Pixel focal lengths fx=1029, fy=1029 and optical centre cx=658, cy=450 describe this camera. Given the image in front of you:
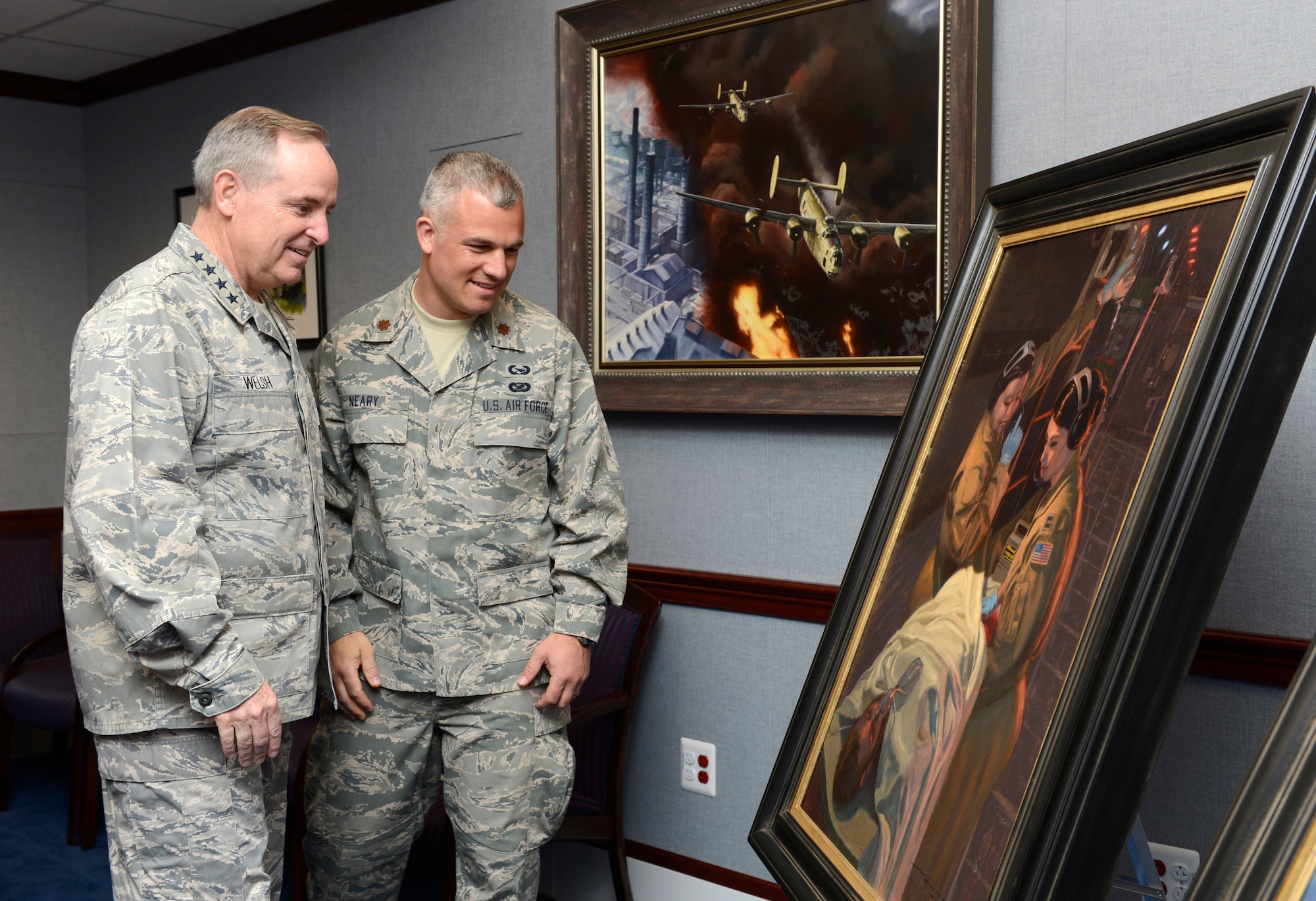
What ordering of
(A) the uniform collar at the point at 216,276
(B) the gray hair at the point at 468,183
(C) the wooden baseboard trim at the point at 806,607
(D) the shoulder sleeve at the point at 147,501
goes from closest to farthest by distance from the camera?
1. (D) the shoulder sleeve at the point at 147,501
2. (A) the uniform collar at the point at 216,276
3. (C) the wooden baseboard trim at the point at 806,607
4. (B) the gray hair at the point at 468,183

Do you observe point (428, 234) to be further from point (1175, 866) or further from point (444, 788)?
point (1175, 866)

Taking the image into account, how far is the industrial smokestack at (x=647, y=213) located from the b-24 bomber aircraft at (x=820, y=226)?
28 cm

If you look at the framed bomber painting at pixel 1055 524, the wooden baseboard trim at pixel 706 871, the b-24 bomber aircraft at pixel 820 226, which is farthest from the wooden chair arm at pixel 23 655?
the framed bomber painting at pixel 1055 524

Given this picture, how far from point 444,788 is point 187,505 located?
2.68ft

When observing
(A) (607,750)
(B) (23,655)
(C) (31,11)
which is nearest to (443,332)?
(A) (607,750)

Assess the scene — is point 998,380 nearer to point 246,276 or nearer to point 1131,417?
point 1131,417

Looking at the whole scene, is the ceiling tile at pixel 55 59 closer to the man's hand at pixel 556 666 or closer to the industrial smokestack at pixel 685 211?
the industrial smokestack at pixel 685 211

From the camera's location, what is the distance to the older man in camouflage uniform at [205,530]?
1490 millimetres

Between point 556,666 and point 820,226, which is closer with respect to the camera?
point 556,666

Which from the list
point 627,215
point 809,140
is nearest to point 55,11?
point 627,215

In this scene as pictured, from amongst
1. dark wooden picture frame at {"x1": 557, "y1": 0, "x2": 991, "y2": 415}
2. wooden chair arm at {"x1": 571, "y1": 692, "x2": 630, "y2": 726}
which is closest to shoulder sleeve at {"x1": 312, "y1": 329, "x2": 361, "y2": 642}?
wooden chair arm at {"x1": 571, "y1": 692, "x2": 630, "y2": 726}

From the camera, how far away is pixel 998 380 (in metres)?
1.27

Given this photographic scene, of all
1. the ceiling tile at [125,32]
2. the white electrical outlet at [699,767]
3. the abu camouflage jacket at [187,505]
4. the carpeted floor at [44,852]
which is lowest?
the carpeted floor at [44,852]

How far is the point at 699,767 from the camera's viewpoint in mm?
2686
